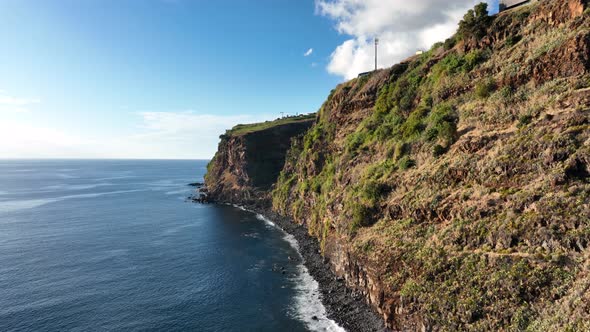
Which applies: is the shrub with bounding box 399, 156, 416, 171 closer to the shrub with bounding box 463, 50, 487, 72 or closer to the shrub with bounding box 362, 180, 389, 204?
the shrub with bounding box 362, 180, 389, 204

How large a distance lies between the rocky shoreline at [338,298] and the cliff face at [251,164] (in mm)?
57069

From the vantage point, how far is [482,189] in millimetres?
37281

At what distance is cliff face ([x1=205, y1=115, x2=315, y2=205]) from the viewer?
13400 cm

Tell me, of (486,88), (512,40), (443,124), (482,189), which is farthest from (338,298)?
(512,40)

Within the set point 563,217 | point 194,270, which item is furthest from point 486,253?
point 194,270

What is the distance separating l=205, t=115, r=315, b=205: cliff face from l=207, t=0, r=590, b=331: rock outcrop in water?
232 feet

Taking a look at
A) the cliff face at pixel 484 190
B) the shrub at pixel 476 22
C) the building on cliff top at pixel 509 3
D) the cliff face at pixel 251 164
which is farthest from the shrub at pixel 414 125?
the cliff face at pixel 251 164

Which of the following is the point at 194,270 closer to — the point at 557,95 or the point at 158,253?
the point at 158,253

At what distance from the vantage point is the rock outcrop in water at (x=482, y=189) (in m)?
28.7

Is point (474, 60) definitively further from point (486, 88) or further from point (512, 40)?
point (486, 88)

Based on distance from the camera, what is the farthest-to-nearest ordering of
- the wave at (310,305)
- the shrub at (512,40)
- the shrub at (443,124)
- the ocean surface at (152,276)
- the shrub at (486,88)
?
the shrub at (512,40) → the shrub at (486,88) → the shrub at (443,124) → the ocean surface at (152,276) → the wave at (310,305)

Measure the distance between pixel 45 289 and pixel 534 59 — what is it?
8546cm

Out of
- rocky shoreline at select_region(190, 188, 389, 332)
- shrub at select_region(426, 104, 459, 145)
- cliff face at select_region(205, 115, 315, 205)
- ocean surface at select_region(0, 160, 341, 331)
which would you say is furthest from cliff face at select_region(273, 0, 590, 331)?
cliff face at select_region(205, 115, 315, 205)

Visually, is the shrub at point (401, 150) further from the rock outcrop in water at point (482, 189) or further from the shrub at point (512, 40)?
the shrub at point (512, 40)
